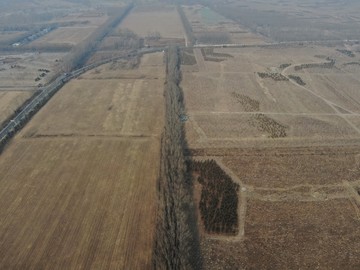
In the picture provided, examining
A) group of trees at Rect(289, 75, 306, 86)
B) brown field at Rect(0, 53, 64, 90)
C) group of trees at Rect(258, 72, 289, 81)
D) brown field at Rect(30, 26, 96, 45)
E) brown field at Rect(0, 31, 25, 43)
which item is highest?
brown field at Rect(0, 31, 25, 43)

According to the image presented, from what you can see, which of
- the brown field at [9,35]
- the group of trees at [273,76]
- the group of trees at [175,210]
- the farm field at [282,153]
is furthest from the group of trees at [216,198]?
the brown field at [9,35]

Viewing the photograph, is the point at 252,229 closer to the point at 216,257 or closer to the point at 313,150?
the point at 216,257

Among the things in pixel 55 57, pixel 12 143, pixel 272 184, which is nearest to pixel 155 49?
pixel 55 57

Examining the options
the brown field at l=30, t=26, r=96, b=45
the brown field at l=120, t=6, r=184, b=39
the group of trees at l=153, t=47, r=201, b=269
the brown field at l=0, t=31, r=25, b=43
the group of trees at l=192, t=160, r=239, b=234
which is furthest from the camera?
the brown field at l=120, t=6, r=184, b=39

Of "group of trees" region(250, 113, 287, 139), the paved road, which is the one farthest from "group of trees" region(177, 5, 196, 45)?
"group of trees" region(250, 113, 287, 139)

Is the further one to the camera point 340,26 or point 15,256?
point 340,26

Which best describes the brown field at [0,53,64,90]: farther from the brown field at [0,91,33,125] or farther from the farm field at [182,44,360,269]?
the farm field at [182,44,360,269]
